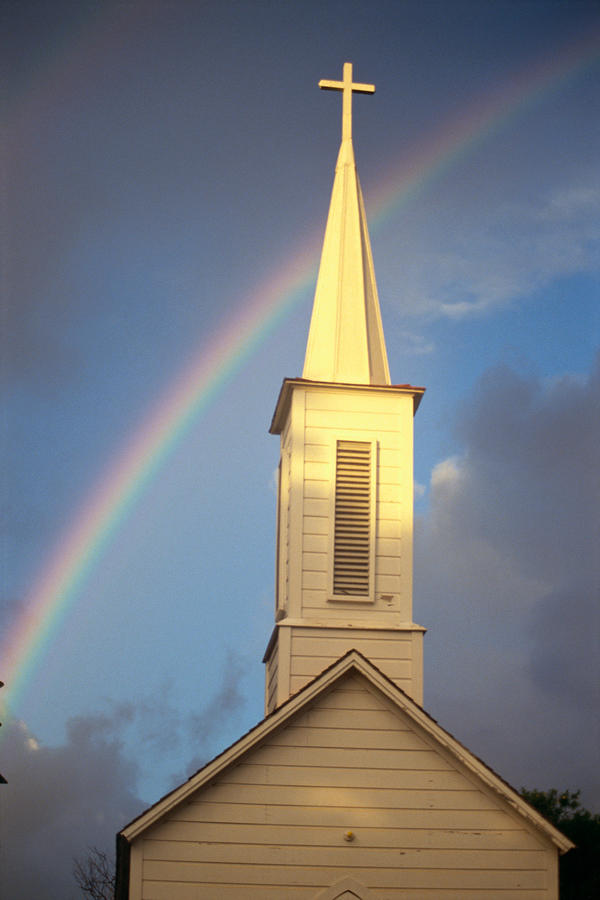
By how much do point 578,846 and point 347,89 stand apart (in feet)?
89.7

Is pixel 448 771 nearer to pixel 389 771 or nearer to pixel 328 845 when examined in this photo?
pixel 389 771

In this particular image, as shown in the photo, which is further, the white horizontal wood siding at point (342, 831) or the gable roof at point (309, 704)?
the white horizontal wood siding at point (342, 831)

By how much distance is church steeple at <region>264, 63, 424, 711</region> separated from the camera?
22516mm

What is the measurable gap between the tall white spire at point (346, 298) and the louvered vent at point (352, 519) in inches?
65.6

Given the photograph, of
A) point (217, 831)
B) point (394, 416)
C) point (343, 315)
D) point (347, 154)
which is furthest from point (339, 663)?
point (347, 154)

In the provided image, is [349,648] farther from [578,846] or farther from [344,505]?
[578,846]

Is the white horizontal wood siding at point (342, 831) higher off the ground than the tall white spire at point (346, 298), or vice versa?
the tall white spire at point (346, 298)

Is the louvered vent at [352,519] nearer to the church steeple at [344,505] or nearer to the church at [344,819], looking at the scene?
the church steeple at [344,505]

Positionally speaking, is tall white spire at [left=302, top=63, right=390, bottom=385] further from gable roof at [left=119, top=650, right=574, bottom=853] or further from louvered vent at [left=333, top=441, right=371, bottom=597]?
gable roof at [left=119, top=650, right=574, bottom=853]

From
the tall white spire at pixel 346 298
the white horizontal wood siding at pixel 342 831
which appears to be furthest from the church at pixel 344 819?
the tall white spire at pixel 346 298

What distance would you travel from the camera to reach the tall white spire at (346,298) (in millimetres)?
24734

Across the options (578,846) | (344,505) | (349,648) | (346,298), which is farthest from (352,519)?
(578,846)

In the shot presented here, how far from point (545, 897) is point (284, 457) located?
10501 millimetres

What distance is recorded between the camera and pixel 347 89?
27.4 metres
